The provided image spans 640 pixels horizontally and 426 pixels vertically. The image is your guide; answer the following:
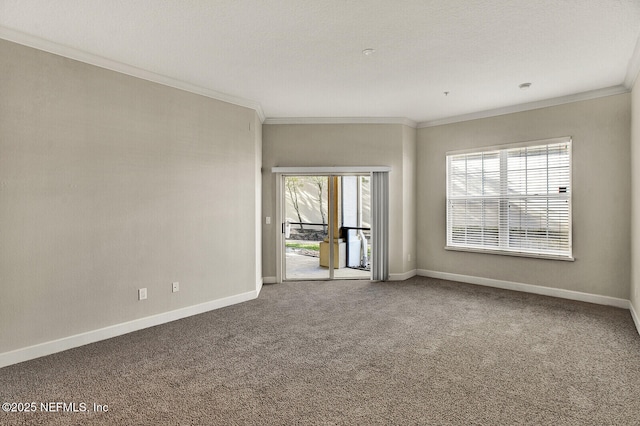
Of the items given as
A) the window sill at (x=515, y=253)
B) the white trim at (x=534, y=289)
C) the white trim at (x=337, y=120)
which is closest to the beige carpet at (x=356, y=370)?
the white trim at (x=534, y=289)

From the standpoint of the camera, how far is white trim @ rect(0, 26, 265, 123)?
3022 mm

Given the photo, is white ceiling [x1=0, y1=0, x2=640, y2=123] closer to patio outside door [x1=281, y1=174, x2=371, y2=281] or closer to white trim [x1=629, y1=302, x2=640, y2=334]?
patio outside door [x1=281, y1=174, x2=371, y2=281]

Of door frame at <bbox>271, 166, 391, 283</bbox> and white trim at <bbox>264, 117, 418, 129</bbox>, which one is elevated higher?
white trim at <bbox>264, 117, 418, 129</bbox>

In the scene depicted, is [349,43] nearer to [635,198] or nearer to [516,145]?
[516,145]

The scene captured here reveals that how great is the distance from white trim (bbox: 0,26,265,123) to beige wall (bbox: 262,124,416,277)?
105cm

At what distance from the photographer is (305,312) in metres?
4.39

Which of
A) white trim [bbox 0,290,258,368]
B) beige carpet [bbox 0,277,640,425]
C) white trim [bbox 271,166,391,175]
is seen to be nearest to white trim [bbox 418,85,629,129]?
white trim [bbox 271,166,391,175]

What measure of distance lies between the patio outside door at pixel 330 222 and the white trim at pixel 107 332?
1680mm

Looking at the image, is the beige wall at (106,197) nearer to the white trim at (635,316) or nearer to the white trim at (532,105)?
the white trim at (532,105)

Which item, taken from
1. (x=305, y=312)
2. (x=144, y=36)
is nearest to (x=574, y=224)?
(x=305, y=312)

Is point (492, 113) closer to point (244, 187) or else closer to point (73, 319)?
point (244, 187)

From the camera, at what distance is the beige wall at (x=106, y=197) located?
3.05 m

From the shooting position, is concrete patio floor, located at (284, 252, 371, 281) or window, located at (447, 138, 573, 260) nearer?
window, located at (447, 138, 573, 260)

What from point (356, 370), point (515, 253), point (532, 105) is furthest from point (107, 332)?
point (532, 105)
